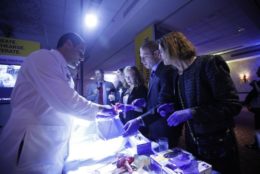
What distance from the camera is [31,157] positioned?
812mm

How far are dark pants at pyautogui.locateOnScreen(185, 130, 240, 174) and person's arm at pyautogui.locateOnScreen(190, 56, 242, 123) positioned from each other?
10 cm

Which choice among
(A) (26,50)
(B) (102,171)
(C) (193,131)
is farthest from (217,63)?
(A) (26,50)

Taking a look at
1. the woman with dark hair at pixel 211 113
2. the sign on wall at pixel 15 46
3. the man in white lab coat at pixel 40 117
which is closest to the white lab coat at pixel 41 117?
the man in white lab coat at pixel 40 117

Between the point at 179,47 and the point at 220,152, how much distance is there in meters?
0.63

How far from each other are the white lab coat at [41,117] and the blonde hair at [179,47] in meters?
0.62

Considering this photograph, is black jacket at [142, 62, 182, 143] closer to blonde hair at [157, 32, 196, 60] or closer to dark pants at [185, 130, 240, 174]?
blonde hair at [157, 32, 196, 60]

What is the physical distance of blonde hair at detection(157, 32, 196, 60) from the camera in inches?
37.9

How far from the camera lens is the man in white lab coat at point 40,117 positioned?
82cm

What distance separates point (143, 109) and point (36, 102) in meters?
0.97

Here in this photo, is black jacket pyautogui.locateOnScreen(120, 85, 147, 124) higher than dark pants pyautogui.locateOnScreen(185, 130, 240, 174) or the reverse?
higher

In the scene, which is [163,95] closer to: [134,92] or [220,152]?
[220,152]

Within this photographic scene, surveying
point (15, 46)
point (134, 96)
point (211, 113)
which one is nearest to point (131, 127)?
point (211, 113)

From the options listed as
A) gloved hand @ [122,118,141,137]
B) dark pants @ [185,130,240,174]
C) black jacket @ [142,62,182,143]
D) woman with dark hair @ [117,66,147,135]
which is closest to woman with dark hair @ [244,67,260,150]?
woman with dark hair @ [117,66,147,135]

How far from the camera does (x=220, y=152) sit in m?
0.82
